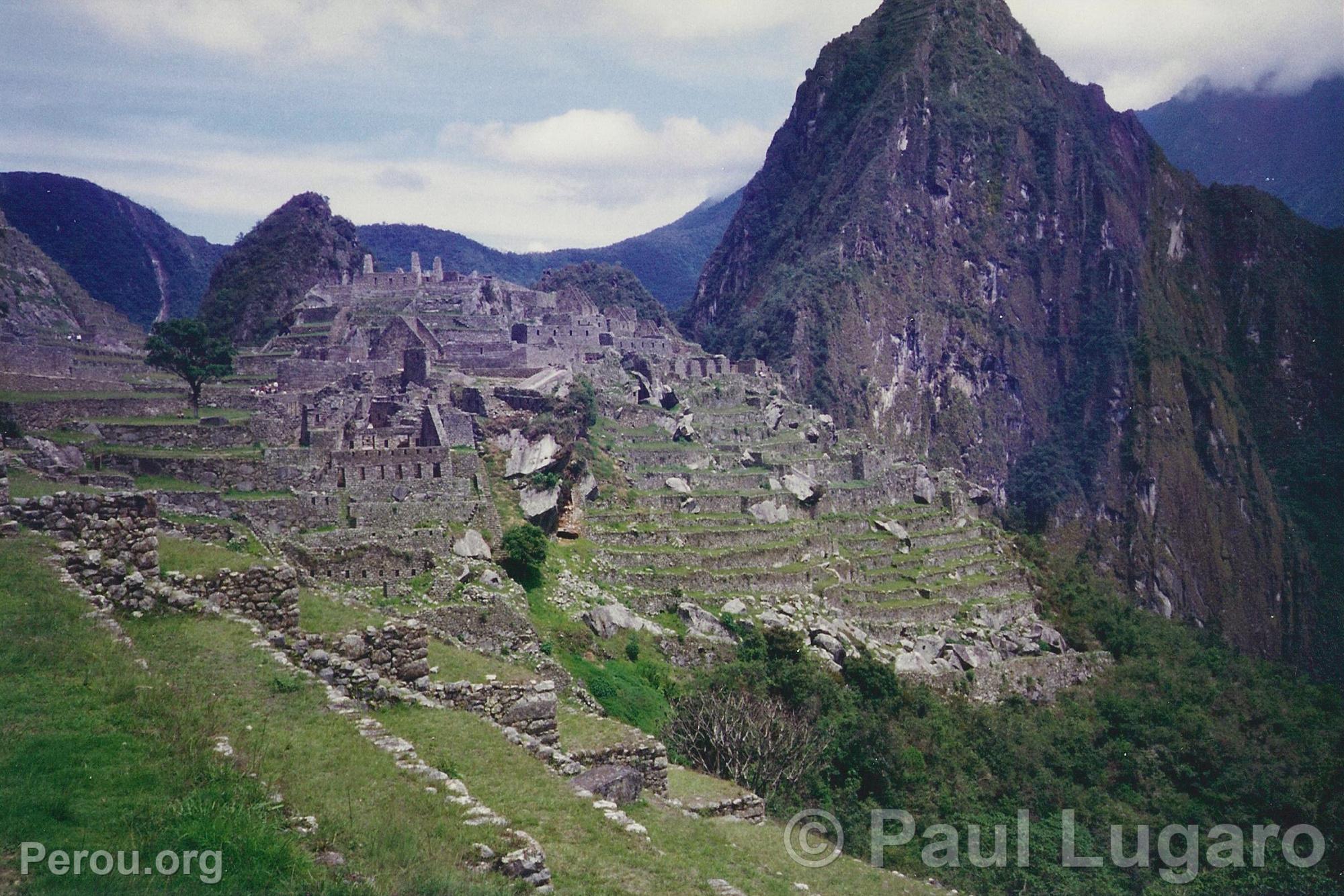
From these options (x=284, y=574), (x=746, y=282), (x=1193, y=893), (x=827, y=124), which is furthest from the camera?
(x=827, y=124)

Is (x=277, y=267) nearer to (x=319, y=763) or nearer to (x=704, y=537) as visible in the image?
(x=704, y=537)

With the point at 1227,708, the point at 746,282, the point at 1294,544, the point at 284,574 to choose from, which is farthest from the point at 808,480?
the point at 1294,544

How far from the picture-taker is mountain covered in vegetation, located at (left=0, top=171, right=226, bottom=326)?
96375 millimetres

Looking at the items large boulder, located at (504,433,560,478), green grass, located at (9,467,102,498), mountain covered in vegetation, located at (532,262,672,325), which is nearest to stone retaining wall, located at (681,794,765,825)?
green grass, located at (9,467,102,498)

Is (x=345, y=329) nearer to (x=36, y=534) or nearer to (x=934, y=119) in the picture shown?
(x=36, y=534)

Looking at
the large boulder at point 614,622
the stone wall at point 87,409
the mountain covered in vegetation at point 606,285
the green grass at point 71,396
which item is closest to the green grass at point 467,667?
the large boulder at point 614,622

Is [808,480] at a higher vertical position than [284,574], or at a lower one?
lower

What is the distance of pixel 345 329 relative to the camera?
161ft

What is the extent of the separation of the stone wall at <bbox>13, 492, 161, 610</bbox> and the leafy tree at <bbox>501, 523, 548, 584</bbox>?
16706 millimetres

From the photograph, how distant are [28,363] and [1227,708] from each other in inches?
2154

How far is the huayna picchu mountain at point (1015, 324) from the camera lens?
6058 inches

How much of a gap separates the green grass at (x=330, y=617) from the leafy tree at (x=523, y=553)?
14.0 metres

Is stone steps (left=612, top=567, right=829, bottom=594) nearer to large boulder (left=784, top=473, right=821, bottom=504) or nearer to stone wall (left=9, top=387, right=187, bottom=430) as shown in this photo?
large boulder (left=784, top=473, right=821, bottom=504)

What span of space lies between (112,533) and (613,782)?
667 centimetres
